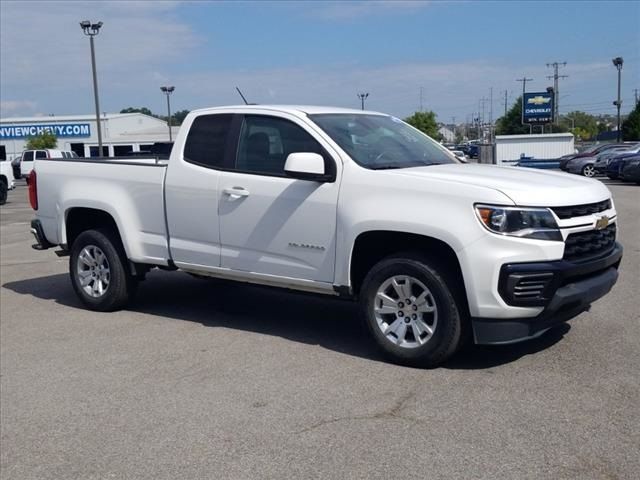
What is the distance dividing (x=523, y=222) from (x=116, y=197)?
13.9 feet

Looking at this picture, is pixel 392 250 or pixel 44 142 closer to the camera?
pixel 392 250

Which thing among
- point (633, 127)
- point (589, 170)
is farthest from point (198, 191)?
point (633, 127)

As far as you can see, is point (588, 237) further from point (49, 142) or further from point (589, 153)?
point (49, 142)

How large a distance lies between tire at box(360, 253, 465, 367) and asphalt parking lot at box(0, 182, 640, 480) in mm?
168

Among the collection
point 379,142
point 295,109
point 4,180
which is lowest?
point 4,180

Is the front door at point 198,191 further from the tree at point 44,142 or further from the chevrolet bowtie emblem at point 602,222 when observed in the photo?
the tree at point 44,142

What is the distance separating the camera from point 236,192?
23.0 feet

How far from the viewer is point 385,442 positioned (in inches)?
184

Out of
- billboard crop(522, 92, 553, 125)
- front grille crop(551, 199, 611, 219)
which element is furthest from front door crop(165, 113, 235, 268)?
billboard crop(522, 92, 553, 125)

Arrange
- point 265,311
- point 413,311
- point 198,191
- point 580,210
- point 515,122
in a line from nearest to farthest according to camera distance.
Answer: point 580,210
point 413,311
point 198,191
point 265,311
point 515,122

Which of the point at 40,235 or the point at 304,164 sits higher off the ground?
the point at 304,164

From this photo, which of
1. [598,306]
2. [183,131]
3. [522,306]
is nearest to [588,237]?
[522,306]

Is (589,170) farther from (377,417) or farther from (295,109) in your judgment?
(377,417)

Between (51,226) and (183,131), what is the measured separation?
213 centimetres
